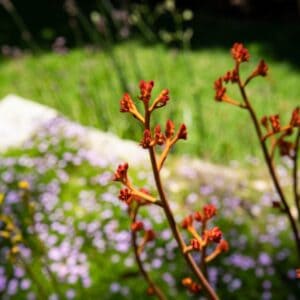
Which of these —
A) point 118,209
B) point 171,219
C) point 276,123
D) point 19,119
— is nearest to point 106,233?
point 118,209

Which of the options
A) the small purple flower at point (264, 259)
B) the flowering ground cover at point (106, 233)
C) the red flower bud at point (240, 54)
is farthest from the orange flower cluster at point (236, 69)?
the small purple flower at point (264, 259)

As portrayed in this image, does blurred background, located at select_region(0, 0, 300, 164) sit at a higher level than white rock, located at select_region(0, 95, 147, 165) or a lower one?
higher

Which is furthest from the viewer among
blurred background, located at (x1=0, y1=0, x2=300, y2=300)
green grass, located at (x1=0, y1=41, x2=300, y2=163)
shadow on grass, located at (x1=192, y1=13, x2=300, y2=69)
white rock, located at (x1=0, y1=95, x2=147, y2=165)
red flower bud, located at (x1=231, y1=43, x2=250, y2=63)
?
shadow on grass, located at (x1=192, y1=13, x2=300, y2=69)

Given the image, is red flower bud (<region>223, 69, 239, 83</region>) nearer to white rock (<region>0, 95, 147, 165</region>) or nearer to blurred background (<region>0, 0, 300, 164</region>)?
white rock (<region>0, 95, 147, 165</region>)

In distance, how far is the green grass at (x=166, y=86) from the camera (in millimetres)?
5316

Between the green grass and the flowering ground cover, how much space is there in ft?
2.46

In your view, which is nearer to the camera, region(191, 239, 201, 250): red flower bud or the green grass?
region(191, 239, 201, 250): red flower bud

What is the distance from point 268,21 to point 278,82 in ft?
8.04

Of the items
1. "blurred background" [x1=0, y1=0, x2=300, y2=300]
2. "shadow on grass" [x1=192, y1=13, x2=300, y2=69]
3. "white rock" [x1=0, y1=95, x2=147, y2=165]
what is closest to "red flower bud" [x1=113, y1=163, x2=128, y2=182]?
"blurred background" [x1=0, y1=0, x2=300, y2=300]

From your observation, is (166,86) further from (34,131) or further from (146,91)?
(146,91)

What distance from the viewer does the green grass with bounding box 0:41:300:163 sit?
5316mm

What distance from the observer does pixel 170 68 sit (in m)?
7.93

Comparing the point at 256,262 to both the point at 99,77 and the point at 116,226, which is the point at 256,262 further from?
the point at 99,77

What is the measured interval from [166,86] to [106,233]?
10.4 ft
